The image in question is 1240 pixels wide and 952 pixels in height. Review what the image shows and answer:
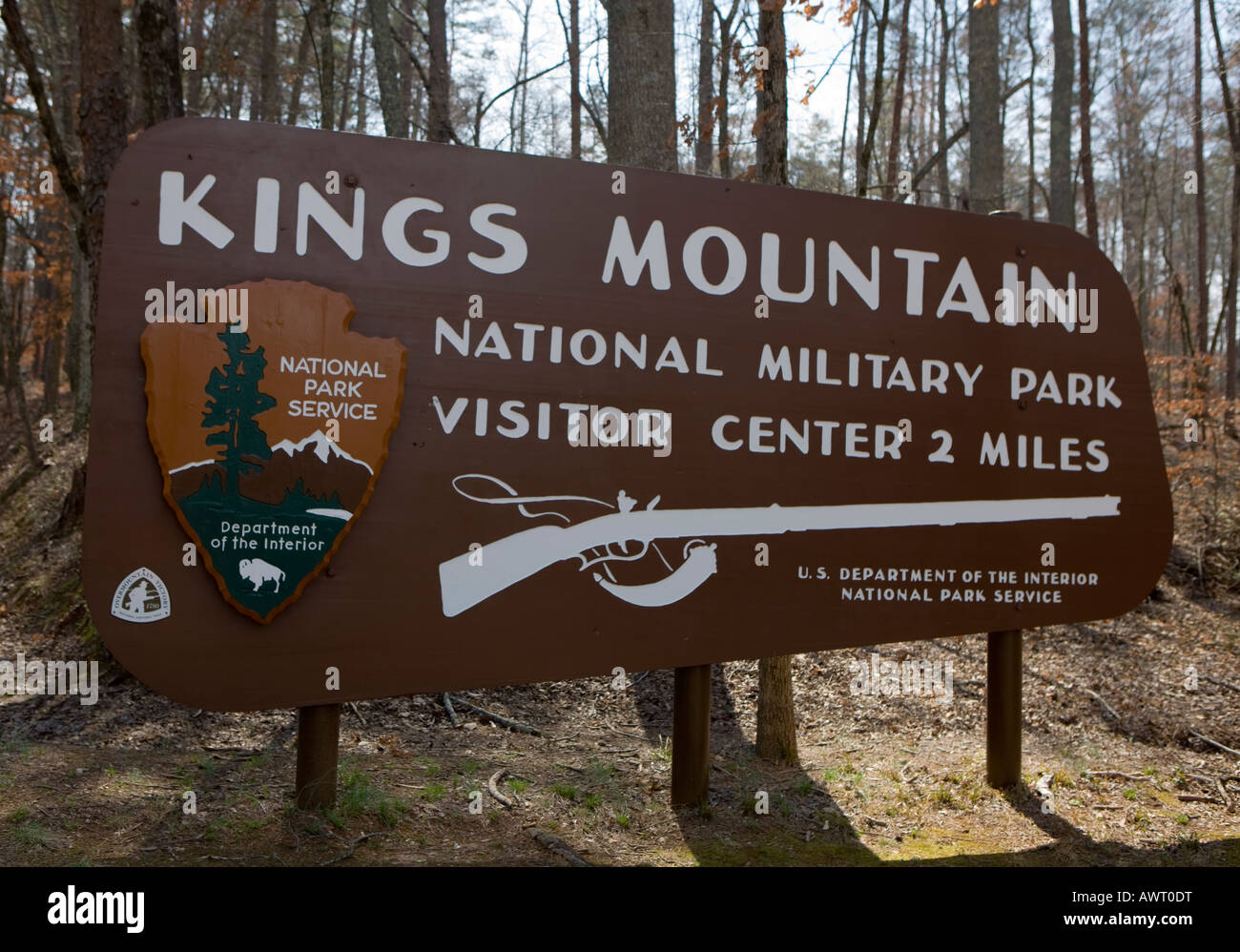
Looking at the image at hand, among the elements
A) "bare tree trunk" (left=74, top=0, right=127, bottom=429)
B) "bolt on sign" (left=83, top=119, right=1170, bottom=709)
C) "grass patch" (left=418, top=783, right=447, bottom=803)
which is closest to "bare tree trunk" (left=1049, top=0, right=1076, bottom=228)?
"bolt on sign" (left=83, top=119, right=1170, bottom=709)

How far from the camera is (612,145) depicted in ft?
25.4

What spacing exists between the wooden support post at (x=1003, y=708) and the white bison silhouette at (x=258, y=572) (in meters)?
3.71

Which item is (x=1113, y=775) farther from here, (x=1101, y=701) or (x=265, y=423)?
(x=265, y=423)

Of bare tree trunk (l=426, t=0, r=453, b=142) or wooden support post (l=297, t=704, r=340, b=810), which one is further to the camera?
bare tree trunk (l=426, t=0, r=453, b=142)

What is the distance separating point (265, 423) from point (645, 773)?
3.05 m

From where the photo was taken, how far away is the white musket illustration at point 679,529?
4062 millimetres

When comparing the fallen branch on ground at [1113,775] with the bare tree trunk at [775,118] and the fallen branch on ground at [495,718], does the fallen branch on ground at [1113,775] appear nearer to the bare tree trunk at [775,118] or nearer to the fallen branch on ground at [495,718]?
the fallen branch on ground at [495,718]

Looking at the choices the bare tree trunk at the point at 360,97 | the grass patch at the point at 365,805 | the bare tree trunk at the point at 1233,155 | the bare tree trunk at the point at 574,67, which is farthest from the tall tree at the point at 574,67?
the grass patch at the point at 365,805

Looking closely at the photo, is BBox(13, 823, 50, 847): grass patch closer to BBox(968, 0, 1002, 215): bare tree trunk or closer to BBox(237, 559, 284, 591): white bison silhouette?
BBox(237, 559, 284, 591): white bison silhouette

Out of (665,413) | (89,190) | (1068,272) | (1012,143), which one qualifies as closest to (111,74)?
(89,190)

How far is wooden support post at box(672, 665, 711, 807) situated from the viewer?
4.75 metres
